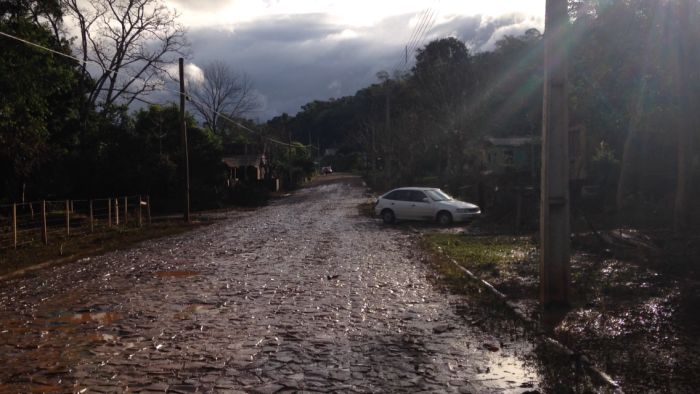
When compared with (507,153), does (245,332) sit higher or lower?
lower

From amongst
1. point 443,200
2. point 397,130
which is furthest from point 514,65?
point 443,200

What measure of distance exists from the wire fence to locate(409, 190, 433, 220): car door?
38.7 feet

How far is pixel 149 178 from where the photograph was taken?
3828 cm

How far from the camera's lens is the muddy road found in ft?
19.4

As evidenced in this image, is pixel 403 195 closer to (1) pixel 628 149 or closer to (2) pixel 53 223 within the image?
(1) pixel 628 149

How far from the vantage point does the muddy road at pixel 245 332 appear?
5.90 meters

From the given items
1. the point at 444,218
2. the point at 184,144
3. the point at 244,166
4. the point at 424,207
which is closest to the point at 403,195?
the point at 424,207

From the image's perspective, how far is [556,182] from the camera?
8859 millimetres

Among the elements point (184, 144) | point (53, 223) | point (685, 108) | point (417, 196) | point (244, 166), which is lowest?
point (53, 223)

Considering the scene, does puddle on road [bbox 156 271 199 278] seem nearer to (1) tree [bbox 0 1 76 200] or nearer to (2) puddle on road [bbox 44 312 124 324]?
(2) puddle on road [bbox 44 312 124 324]

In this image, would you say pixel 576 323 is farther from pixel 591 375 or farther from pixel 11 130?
pixel 11 130

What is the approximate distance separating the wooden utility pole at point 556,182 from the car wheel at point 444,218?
15.8 meters

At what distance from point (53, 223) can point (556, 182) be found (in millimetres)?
22193

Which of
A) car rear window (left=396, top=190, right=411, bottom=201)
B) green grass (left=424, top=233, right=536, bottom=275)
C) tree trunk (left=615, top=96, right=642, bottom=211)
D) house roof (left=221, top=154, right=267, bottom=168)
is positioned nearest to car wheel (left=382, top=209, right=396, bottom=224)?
car rear window (left=396, top=190, right=411, bottom=201)
